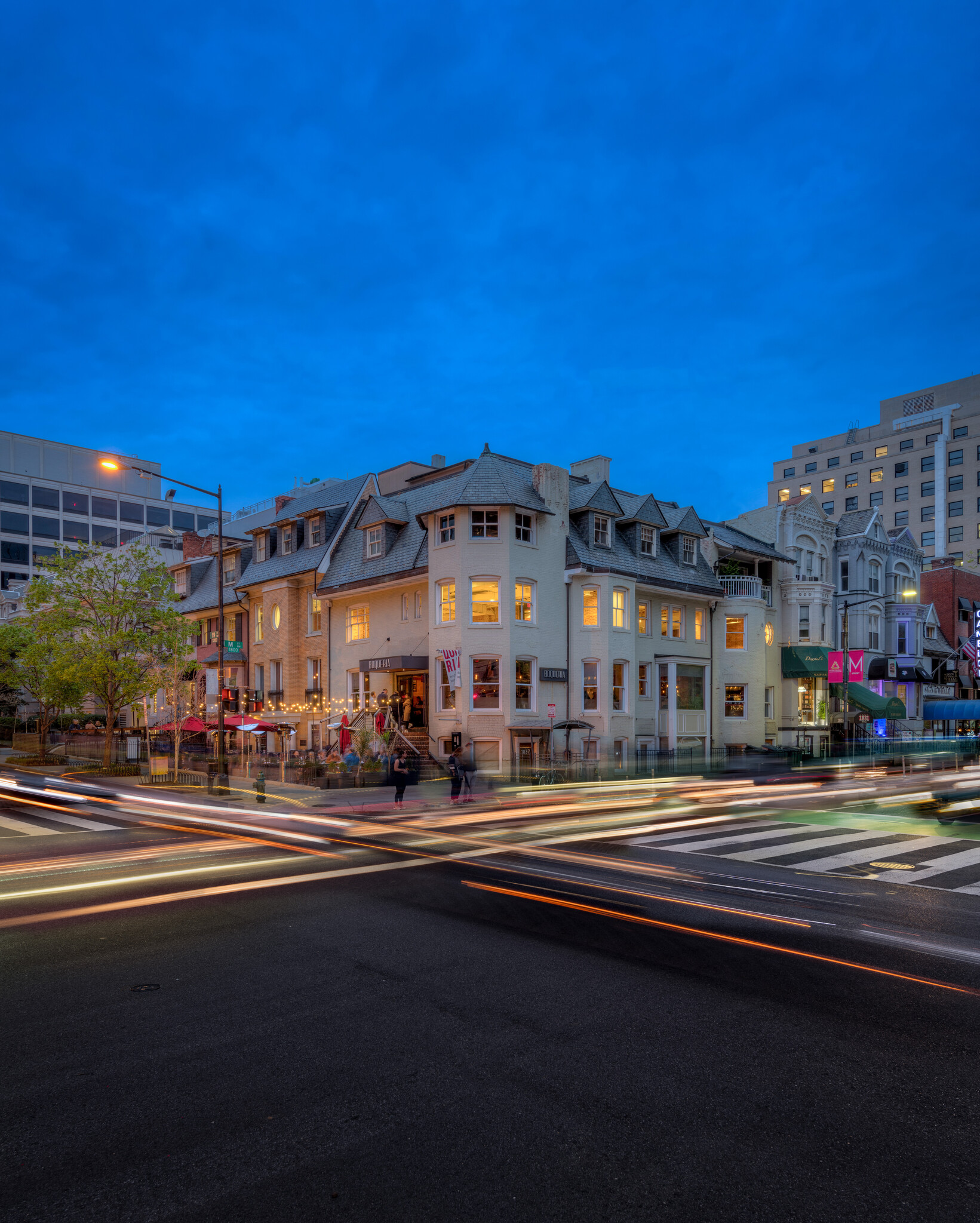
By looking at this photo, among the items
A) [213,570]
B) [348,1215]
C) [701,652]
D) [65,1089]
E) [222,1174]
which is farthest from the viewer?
[213,570]

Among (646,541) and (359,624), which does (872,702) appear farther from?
(359,624)

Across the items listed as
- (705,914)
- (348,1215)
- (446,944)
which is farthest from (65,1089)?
(705,914)

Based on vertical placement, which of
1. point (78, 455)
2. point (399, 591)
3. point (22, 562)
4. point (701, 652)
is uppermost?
point (78, 455)

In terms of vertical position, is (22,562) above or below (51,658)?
above

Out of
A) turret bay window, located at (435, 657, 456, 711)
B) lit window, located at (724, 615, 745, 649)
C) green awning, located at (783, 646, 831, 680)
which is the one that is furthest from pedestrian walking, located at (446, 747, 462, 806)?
green awning, located at (783, 646, 831, 680)

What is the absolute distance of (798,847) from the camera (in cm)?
1611

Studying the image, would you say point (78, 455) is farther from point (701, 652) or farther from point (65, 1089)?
point (65, 1089)

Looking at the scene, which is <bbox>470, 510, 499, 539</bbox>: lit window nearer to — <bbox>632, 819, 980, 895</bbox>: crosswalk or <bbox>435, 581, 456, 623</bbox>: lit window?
<bbox>435, 581, 456, 623</bbox>: lit window

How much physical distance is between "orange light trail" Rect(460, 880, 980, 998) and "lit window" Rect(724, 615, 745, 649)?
33467 mm

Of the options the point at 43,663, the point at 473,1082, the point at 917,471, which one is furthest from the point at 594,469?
the point at 917,471

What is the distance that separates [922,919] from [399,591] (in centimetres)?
2946

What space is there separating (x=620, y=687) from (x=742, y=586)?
11.5 metres

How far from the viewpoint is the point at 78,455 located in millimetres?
96750

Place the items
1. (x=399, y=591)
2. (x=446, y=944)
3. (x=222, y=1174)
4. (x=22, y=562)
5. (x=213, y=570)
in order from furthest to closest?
(x=22, y=562), (x=213, y=570), (x=399, y=591), (x=446, y=944), (x=222, y=1174)
